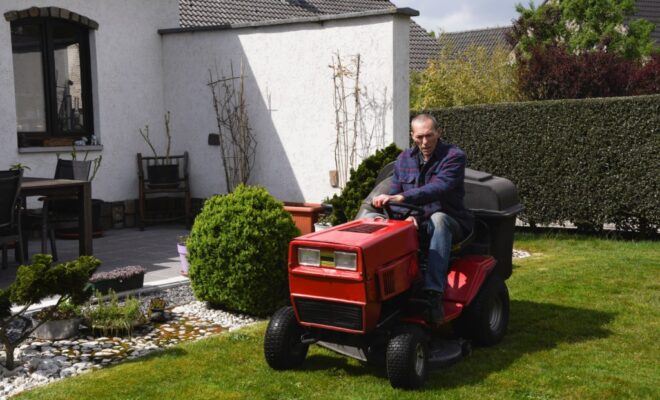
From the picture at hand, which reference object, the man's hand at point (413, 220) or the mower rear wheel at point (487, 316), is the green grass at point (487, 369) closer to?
the mower rear wheel at point (487, 316)

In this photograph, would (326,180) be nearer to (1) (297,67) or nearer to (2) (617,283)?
(1) (297,67)

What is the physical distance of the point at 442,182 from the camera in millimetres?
5141

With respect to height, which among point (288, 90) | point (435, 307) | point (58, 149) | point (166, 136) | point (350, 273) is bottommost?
point (435, 307)

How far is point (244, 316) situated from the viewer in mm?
6578

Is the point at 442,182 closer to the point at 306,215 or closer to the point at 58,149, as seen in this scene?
the point at 306,215

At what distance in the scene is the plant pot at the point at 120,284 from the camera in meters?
6.97

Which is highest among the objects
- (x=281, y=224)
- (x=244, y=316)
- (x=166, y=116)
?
(x=166, y=116)

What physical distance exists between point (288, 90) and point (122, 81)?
263cm

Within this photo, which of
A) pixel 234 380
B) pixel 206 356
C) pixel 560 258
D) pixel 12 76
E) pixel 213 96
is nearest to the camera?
pixel 234 380

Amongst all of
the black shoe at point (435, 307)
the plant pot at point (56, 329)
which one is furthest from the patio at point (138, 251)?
the black shoe at point (435, 307)

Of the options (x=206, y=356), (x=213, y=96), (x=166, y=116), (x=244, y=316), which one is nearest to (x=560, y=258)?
(x=244, y=316)

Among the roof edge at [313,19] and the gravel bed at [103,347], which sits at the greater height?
the roof edge at [313,19]

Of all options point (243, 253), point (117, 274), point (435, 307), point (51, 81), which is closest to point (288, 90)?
point (51, 81)

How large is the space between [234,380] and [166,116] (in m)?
8.26
